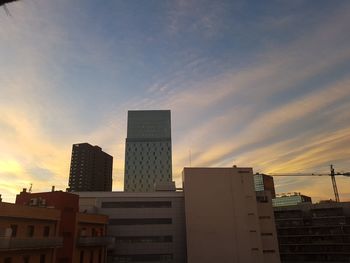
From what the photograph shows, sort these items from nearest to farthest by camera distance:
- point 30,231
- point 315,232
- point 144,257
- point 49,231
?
1. point 30,231
2. point 49,231
3. point 144,257
4. point 315,232

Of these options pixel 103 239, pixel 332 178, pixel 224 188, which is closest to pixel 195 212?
pixel 224 188

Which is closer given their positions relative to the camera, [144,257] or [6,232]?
[6,232]

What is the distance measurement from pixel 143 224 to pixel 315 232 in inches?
2568

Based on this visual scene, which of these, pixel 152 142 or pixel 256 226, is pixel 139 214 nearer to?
pixel 256 226

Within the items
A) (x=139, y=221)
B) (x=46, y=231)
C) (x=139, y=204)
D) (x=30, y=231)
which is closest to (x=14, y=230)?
(x=30, y=231)

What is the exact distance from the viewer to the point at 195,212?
63312 millimetres

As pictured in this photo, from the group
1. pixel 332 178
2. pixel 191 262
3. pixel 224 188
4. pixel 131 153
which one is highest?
pixel 131 153

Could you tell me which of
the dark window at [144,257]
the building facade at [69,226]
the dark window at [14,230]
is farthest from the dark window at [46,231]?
the dark window at [144,257]

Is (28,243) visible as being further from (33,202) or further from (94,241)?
(94,241)

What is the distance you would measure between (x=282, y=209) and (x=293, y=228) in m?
7.61

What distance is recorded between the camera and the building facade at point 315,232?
95625 millimetres

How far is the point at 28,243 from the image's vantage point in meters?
35.5

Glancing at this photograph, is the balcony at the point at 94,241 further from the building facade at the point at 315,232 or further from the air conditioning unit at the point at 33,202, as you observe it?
the building facade at the point at 315,232

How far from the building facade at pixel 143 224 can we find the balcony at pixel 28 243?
2341 centimetres
